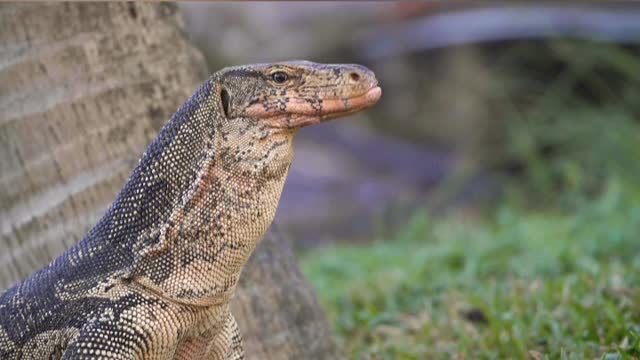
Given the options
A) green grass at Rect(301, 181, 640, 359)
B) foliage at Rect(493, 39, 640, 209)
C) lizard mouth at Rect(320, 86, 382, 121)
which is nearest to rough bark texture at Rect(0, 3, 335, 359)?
green grass at Rect(301, 181, 640, 359)

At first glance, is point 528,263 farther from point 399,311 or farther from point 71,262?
point 71,262

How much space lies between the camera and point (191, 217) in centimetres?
353

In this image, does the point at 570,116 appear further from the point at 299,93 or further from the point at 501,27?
the point at 299,93

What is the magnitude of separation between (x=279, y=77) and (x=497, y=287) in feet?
10.4

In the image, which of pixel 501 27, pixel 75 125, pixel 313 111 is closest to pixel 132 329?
pixel 313 111

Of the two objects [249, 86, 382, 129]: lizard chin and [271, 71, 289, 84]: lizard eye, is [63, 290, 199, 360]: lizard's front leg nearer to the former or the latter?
[249, 86, 382, 129]: lizard chin

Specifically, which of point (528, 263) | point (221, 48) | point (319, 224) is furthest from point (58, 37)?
point (221, 48)

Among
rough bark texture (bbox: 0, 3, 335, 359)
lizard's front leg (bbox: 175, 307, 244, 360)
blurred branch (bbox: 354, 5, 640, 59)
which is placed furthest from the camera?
blurred branch (bbox: 354, 5, 640, 59)

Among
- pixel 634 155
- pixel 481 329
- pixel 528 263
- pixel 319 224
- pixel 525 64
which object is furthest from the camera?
pixel 525 64

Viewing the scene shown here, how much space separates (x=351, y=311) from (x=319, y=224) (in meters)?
5.07

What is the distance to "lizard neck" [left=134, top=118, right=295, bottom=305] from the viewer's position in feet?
11.5

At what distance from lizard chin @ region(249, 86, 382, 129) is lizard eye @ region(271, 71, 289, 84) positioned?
86 millimetres

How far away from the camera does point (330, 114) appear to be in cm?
348

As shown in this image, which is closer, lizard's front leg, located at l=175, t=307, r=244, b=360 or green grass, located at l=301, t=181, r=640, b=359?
lizard's front leg, located at l=175, t=307, r=244, b=360
